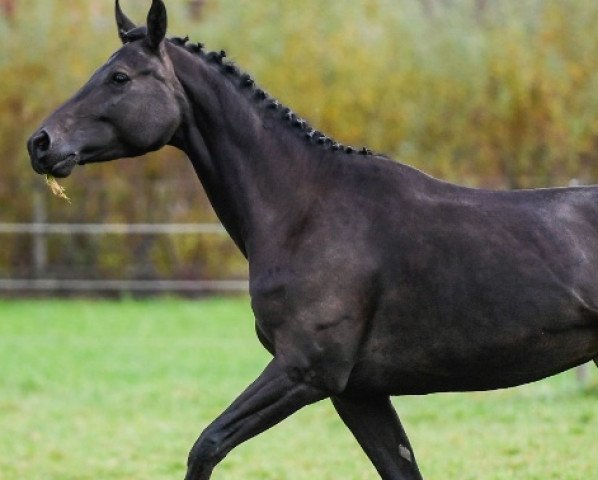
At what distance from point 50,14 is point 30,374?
1022 cm

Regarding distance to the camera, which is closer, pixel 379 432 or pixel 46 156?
pixel 46 156

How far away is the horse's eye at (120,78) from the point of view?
5180mm

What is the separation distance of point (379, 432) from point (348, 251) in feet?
2.68

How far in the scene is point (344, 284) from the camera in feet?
16.5

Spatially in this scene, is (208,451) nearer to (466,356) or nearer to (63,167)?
(466,356)

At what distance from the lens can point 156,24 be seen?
5164mm

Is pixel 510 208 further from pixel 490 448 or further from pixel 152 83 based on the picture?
pixel 490 448

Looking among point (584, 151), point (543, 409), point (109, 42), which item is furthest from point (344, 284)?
point (109, 42)

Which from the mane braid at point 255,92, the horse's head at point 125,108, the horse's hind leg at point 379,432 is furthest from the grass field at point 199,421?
the horse's head at point 125,108

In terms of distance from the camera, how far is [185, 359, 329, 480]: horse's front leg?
488 cm

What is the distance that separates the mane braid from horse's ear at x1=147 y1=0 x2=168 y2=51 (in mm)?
178

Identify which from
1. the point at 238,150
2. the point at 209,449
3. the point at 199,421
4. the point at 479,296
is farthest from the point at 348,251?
the point at 199,421

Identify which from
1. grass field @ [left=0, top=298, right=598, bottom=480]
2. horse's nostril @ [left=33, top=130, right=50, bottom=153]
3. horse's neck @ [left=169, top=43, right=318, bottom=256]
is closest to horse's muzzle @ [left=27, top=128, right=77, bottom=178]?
horse's nostril @ [left=33, top=130, right=50, bottom=153]

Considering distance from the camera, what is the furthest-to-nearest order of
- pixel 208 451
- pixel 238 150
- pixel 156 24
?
pixel 238 150, pixel 156 24, pixel 208 451
